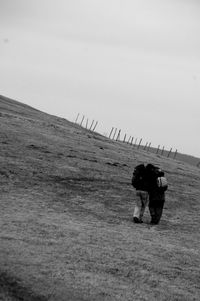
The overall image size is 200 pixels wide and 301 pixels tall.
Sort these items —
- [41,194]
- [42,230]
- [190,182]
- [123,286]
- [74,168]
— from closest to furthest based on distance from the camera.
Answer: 1. [123,286]
2. [42,230]
3. [41,194]
4. [74,168]
5. [190,182]

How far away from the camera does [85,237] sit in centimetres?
1962

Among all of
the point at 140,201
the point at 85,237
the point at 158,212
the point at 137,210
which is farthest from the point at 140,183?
the point at 85,237

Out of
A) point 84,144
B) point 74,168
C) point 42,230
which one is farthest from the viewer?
point 84,144

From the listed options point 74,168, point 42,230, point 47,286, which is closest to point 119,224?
point 42,230

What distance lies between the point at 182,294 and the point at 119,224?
27.0 feet

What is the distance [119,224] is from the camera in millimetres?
23266

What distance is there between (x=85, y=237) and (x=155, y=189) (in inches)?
213

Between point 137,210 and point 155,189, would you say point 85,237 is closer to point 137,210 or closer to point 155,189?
point 137,210

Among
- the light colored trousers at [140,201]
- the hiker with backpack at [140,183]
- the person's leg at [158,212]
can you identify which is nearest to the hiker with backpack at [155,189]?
the person's leg at [158,212]

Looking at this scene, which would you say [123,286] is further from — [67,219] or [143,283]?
[67,219]

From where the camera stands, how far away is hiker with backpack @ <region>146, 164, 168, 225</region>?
24.1 m

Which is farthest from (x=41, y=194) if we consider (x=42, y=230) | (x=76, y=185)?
(x=42, y=230)

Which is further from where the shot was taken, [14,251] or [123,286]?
[14,251]

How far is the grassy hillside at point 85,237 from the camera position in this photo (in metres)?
14.5
